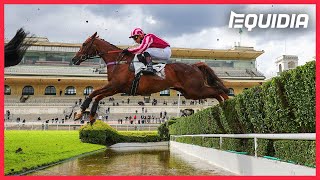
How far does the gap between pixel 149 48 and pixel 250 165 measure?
312 centimetres

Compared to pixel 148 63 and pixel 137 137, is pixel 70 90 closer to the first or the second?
pixel 137 137

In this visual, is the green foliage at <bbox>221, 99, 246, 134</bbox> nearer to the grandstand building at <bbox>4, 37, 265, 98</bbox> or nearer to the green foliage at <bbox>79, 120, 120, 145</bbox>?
the green foliage at <bbox>79, 120, 120, 145</bbox>

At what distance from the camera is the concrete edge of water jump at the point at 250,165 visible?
5906 millimetres

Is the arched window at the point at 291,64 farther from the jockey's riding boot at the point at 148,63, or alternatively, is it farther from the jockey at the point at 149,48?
the jockey's riding boot at the point at 148,63

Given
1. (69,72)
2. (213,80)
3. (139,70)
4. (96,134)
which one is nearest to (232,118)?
(213,80)

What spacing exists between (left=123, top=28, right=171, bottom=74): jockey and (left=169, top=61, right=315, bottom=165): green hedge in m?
2.02

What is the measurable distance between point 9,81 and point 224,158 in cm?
5412

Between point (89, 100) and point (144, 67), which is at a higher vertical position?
point (144, 67)

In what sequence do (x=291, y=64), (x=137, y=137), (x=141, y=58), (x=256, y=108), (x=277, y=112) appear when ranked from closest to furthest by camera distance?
(x=141, y=58)
(x=277, y=112)
(x=256, y=108)
(x=137, y=137)
(x=291, y=64)

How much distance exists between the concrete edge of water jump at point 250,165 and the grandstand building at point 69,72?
45.8 meters

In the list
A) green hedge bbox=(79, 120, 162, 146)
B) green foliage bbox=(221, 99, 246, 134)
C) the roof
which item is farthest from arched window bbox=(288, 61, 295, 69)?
green foliage bbox=(221, 99, 246, 134)

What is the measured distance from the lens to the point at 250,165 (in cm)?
795

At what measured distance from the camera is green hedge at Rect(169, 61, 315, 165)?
19.6 ft

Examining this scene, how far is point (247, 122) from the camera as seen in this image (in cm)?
885
